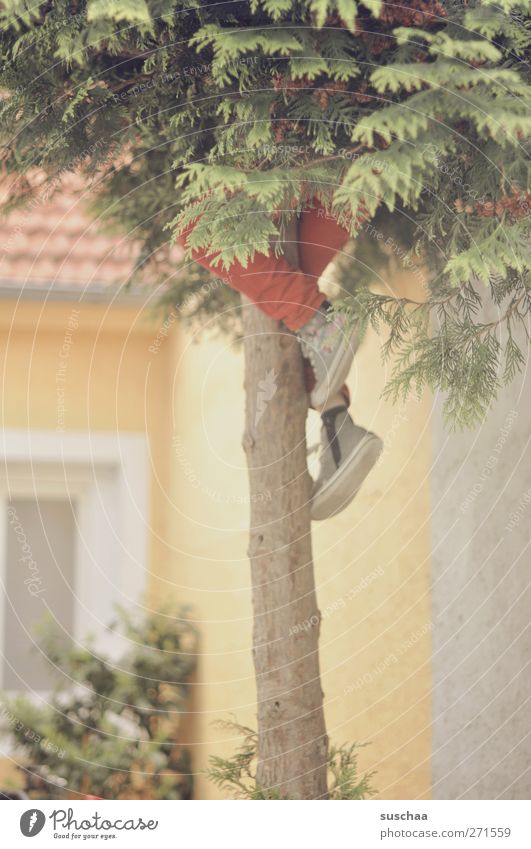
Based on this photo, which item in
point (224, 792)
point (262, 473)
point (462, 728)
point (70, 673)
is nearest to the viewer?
point (262, 473)

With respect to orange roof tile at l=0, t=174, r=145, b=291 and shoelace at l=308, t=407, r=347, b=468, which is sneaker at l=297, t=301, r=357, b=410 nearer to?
shoelace at l=308, t=407, r=347, b=468

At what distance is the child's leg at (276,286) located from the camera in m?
2.12

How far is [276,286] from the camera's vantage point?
2145mm

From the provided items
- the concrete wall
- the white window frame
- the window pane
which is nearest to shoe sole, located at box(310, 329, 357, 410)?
the concrete wall

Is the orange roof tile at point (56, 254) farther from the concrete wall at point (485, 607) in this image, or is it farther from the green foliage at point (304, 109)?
the green foliage at point (304, 109)

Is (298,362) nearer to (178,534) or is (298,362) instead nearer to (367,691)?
(367,691)

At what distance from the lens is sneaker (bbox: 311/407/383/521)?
2355 millimetres

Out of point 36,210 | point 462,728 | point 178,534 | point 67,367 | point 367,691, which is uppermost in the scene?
point 36,210

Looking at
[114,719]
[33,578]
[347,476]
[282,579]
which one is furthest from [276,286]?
[33,578]

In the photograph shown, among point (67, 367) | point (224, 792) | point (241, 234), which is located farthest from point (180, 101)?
point (67, 367)

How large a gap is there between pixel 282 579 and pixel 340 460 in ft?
1.11

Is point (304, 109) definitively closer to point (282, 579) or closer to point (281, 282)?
point (281, 282)

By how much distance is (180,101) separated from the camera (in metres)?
2.01

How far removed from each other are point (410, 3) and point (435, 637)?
5.20 ft
